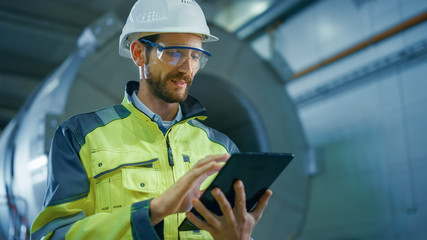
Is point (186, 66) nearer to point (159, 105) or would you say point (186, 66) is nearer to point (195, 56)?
point (195, 56)

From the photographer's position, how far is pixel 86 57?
3.47m

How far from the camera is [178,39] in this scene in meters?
1.76

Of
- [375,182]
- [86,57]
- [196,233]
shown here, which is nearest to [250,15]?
[375,182]

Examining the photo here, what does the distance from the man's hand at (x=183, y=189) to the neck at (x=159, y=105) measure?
0.56m

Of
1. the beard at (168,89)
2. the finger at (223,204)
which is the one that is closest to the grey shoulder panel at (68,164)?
the beard at (168,89)

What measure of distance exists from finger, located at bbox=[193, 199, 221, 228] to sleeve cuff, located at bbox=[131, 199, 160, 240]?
150 millimetres

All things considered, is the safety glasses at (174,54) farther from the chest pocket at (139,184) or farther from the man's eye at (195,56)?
the chest pocket at (139,184)

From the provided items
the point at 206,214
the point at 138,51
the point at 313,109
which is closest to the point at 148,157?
the point at 206,214

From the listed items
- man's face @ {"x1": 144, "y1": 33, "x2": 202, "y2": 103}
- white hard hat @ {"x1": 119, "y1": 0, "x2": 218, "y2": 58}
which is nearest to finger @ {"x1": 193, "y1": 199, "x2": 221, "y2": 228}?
man's face @ {"x1": 144, "y1": 33, "x2": 202, "y2": 103}

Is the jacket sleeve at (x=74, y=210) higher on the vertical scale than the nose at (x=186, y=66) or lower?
lower

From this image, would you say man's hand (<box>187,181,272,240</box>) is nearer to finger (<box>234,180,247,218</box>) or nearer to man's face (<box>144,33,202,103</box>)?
finger (<box>234,180,247,218</box>)

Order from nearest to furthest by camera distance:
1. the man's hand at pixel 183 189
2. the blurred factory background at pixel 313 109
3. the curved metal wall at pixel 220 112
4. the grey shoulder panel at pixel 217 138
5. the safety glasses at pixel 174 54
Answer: the man's hand at pixel 183 189 → the safety glasses at pixel 174 54 → the grey shoulder panel at pixel 217 138 → the curved metal wall at pixel 220 112 → the blurred factory background at pixel 313 109

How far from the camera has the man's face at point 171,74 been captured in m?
1.71

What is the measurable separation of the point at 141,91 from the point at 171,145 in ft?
1.11
